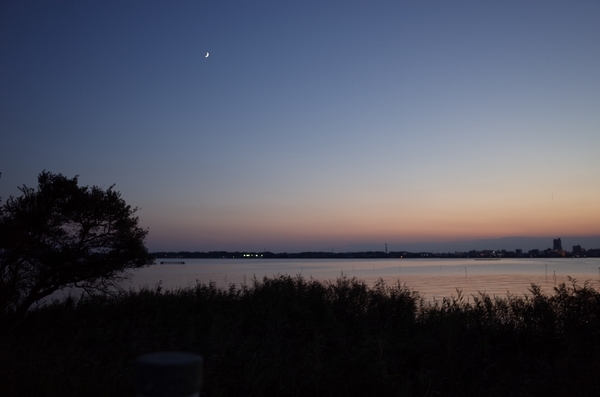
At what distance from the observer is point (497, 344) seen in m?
11.6

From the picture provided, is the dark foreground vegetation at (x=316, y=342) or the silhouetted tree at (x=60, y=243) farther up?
the silhouetted tree at (x=60, y=243)

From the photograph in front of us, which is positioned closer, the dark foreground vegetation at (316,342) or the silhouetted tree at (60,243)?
the dark foreground vegetation at (316,342)

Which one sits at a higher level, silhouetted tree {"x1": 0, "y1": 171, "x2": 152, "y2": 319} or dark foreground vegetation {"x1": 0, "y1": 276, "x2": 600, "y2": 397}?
silhouetted tree {"x1": 0, "y1": 171, "x2": 152, "y2": 319}

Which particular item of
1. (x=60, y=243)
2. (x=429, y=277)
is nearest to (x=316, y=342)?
(x=60, y=243)

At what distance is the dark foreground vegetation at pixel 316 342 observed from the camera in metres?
8.68

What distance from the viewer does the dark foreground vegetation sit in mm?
8680

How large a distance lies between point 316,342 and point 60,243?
1050 centimetres

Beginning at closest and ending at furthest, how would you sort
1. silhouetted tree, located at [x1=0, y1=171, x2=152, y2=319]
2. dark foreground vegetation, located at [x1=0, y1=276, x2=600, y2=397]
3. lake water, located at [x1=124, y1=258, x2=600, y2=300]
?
dark foreground vegetation, located at [x1=0, y1=276, x2=600, y2=397], silhouetted tree, located at [x1=0, y1=171, x2=152, y2=319], lake water, located at [x1=124, y1=258, x2=600, y2=300]

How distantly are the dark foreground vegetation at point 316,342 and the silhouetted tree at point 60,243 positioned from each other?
2.88ft

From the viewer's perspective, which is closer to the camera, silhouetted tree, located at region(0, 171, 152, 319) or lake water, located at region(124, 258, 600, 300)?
silhouetted tree, located at region(0, 171, 152, 319)

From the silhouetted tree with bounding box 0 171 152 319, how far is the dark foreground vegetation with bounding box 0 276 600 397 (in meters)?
0.88

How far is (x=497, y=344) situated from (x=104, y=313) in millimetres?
11077

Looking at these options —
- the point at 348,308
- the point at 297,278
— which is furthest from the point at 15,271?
the point at 348,308

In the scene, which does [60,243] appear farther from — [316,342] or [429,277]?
[429,277]
